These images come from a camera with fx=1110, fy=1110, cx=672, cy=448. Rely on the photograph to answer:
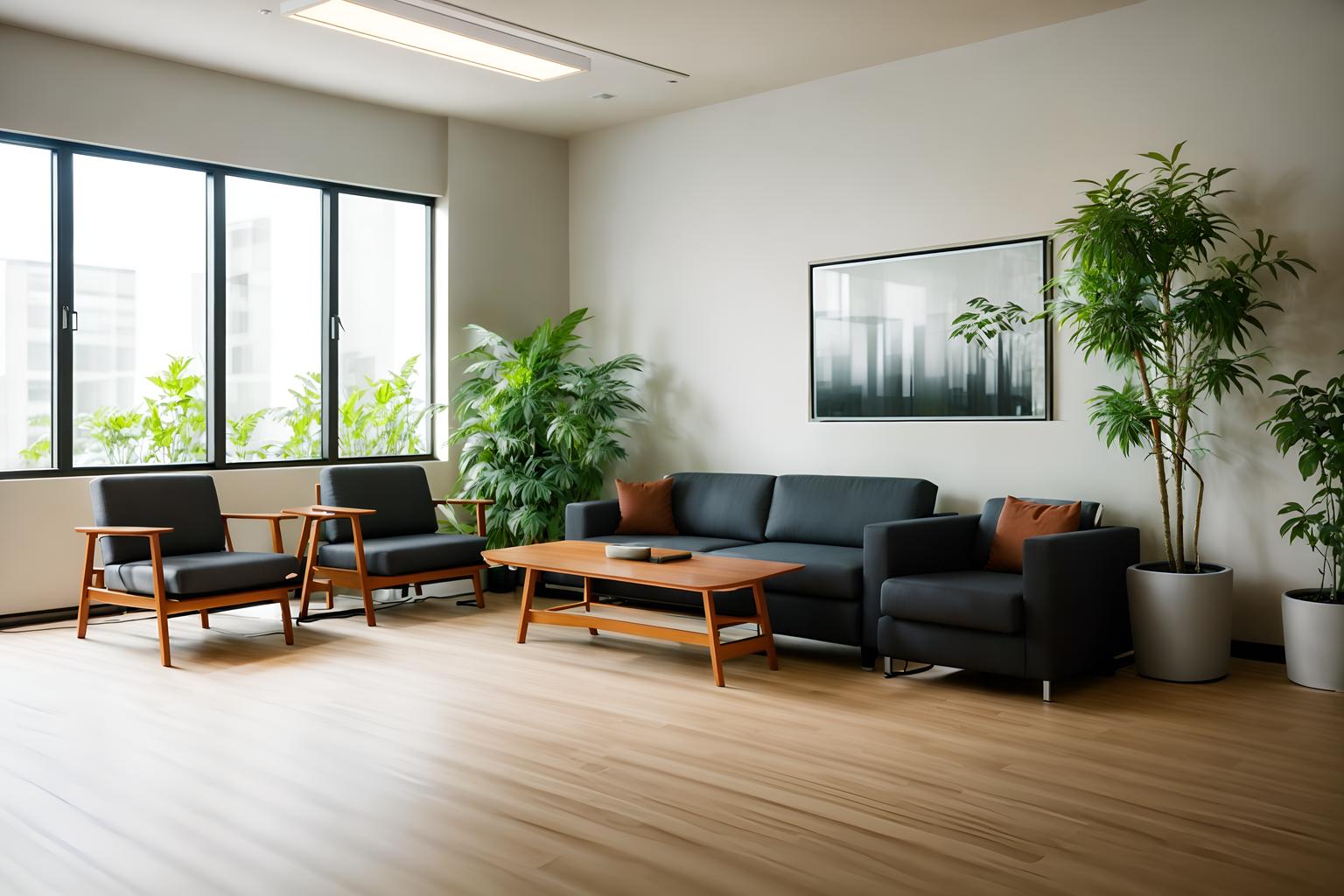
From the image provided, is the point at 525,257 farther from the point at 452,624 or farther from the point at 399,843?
the point at 399,843

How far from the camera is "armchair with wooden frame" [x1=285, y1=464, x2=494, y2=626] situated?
615 cm

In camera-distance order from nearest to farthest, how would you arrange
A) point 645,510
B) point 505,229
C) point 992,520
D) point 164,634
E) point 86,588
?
point 164,634, point 992,520, point 86,588, point 645,510, point 505,229

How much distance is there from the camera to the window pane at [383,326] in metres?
7.48

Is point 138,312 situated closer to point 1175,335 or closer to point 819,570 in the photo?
point 819,570

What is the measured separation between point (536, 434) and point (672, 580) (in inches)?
110

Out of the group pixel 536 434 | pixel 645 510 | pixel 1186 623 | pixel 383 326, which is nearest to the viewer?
pixel 1186 623

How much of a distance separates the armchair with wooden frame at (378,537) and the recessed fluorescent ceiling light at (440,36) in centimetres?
249

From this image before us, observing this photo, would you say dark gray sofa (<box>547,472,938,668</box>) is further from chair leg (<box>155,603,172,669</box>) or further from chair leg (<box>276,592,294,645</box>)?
chair leg (<box>155,603,172,669</box>)

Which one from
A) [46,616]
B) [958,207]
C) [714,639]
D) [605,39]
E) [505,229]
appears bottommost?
[46,616]

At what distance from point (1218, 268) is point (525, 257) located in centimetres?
471

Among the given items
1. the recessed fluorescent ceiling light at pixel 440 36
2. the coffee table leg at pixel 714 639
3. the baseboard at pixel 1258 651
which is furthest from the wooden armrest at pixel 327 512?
the baseboard at pixel 1258 651

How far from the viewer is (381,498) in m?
6.74

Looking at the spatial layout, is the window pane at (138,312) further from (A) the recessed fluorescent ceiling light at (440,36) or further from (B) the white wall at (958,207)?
(B) the white wall at (958,207)

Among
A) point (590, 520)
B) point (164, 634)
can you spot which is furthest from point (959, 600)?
point (164, 634)
